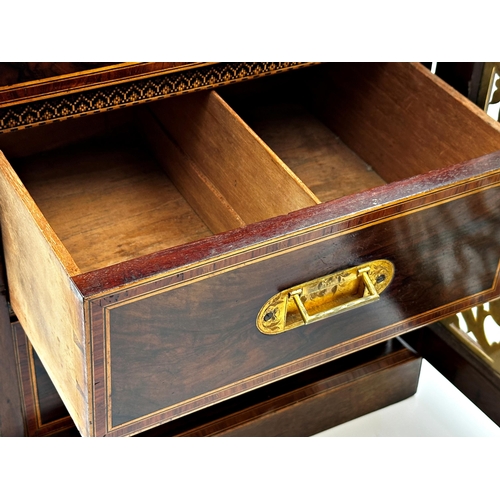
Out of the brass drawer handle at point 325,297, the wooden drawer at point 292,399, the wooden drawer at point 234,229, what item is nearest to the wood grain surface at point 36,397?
the wooden drawer at point 292,399

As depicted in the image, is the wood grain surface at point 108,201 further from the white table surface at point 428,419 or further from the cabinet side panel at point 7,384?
the white table surface at point 428,419

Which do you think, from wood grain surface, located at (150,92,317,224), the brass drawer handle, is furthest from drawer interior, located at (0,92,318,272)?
the brass drawer handle

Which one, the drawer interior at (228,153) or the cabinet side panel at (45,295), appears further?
the drawer interior at (228,153)

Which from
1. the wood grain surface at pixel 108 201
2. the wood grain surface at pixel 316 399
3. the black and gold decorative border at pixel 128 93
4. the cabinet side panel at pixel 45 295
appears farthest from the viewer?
the wood grain surface at pixel 316 399

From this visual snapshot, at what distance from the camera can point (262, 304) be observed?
0.89 meters

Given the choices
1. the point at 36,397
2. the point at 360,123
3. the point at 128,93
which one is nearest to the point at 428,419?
the point at 360,123

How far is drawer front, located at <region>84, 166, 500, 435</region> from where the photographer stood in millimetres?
829

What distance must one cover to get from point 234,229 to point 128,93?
0.86ft

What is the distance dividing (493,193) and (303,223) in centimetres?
23

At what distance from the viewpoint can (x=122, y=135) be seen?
50.4 inches

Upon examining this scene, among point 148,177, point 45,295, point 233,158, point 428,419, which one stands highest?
point 148,177

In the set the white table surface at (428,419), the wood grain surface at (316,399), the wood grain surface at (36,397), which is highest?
the wood grain surface at (36,397)

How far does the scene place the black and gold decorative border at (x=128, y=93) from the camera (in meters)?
1.00

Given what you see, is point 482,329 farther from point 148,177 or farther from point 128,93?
point 128,93
